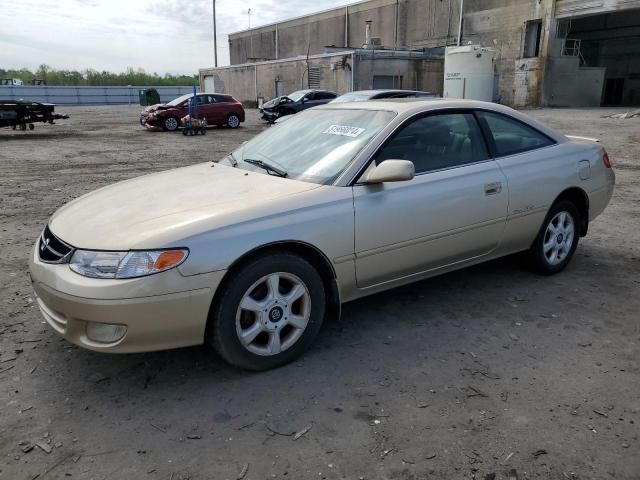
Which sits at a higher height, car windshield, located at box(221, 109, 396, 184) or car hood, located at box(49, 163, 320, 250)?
car windshield, located at box(221, 109, 396, 184)

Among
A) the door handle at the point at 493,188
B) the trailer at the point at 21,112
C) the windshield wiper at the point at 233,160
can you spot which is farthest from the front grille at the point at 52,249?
the trailer at the point at 21,112

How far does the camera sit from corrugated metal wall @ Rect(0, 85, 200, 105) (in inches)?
1841

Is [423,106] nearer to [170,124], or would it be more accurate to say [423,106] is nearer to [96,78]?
[170,124]

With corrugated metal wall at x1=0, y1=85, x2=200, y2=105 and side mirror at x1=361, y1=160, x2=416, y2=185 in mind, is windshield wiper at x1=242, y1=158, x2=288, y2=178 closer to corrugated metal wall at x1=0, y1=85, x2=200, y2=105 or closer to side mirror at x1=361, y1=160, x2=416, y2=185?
side mirror at x1=361, y1=160, x2=416, y2=185

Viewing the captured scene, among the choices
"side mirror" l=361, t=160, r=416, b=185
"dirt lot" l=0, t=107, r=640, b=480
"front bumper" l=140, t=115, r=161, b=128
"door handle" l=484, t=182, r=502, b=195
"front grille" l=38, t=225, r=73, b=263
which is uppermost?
"side mirror" l=361, t=160, r=416, b=185

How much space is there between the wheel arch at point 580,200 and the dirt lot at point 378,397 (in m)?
0.58

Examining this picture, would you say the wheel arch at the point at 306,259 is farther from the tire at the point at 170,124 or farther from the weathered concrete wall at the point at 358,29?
the weathered concrete wall at the point at 358,29

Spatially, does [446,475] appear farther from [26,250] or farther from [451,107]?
[26,250]

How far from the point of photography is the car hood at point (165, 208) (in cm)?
271

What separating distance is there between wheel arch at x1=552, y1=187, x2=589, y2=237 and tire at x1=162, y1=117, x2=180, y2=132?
1883cm

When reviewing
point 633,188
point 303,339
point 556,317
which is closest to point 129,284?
point 303,339

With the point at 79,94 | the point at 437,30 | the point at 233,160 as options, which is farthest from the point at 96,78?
the point at 233,160

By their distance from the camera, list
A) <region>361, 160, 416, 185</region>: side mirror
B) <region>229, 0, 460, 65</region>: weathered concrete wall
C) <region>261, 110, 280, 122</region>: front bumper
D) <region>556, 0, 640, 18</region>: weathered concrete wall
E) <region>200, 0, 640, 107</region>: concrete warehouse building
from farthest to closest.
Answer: <region>229, 0, 460, 65</region>: weathered concrete wall
<region>200, 0, 640, 107</region>: concrete warehouse building
<region>556, 0, 640, 18</region>: weathered concrete wall
<region>261, 110, 280, 122</region>: front bumper
<region>361, 160, 416, 185</region>: side mirror

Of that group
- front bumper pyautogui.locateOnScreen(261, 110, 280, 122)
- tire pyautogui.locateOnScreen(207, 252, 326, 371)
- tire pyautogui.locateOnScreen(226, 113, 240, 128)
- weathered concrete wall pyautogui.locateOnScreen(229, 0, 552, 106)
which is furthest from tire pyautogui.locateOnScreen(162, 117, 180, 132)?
weathered concrete wall pyautogui.locateOnScreen(229, 0, 552, 106)
